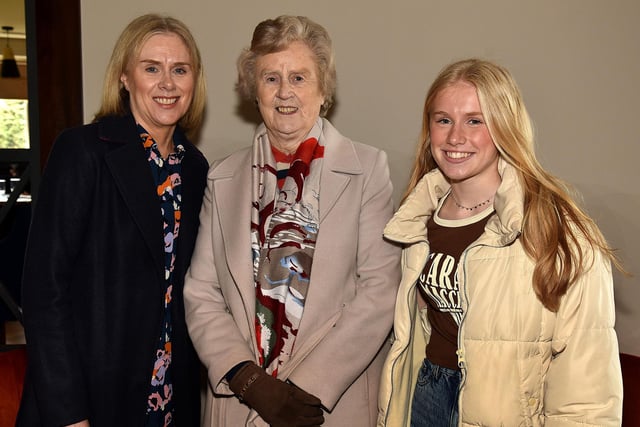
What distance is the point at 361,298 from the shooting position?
2.05 meters

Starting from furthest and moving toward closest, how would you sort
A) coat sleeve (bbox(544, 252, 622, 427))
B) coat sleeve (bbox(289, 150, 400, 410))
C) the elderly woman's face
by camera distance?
1. the elderly woman's face
2. coat sleeve (bbox(289, 150, 400, 410))
3. coat sleeve (bbox(544, 252, 622, 427))

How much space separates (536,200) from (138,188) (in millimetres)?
1219

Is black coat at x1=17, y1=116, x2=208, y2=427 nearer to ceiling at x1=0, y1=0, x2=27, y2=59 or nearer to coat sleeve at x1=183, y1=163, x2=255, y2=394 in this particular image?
coat sleeve at x1=183, y1=163, x2=255, y2=394

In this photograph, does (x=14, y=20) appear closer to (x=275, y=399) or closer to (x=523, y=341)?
(x=275, y=399)

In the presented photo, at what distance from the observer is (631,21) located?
2912 millimetres

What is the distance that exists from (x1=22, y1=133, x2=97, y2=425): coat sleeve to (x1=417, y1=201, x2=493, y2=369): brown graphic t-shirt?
1.08m

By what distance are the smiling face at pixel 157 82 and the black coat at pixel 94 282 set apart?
0.25 ft

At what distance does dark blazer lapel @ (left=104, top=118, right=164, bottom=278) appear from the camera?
2.04m

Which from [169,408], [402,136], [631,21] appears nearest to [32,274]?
[169,408]

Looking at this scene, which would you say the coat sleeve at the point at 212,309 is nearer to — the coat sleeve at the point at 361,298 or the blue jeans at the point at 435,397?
the coat sleeve at the point at 361,298

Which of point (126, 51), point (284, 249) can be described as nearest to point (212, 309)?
point (284, 249)

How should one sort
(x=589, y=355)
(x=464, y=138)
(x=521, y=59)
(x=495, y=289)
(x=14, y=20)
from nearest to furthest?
1. (x=589, y=355)
2. (x=495, y=289)
3. (x=464, y=138)
4. (x=14, y=20)
5. (x=521, y=59)

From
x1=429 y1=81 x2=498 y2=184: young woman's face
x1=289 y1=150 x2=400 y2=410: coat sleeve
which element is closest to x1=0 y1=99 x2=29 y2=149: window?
x1=289 y1=150 x2=400 y2=410: coat sleeve

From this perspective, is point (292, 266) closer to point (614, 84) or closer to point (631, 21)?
point (614, 84)
